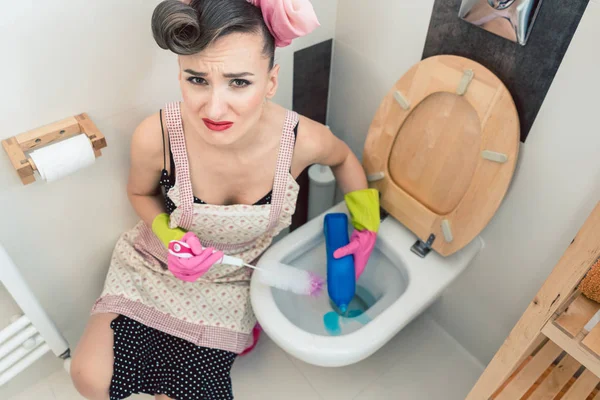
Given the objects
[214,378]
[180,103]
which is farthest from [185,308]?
[180,103]

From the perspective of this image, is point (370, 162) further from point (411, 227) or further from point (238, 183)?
point (238, 183)

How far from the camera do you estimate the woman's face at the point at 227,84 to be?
0.76 m

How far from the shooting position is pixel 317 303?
1.22m

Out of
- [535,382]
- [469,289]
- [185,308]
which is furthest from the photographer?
[469,289]

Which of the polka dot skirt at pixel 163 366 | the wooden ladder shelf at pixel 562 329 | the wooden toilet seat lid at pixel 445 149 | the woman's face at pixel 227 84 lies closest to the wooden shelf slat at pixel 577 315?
the wooden ladder shelf at pixel 562 329

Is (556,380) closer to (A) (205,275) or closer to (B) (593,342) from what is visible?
(B) (593,342)

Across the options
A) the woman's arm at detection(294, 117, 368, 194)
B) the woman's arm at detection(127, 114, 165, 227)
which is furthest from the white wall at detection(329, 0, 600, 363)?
the woman's arm at detection(127, 114, 165, 227)

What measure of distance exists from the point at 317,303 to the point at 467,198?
1.51 ft

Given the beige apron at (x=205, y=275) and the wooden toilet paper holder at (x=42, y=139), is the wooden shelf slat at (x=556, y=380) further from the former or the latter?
the wooden toilet paper holder at (x=42, y=139)

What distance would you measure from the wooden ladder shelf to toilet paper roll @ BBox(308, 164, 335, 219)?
0.72 metres

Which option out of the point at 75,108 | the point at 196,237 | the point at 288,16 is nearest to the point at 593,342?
the point at 288,16

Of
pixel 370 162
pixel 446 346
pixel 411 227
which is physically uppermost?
pixel 370 162

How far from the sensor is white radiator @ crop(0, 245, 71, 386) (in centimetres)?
101

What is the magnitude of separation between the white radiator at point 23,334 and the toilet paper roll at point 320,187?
769 millimetres
